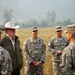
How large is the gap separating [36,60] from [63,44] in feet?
4.99

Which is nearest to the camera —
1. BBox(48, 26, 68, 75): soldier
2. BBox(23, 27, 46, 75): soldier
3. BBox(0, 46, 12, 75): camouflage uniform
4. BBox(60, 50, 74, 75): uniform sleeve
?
BBox(60, 50, 74, 75): uniform sleeve

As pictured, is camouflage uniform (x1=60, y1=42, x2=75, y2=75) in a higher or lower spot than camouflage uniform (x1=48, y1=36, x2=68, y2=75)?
higher

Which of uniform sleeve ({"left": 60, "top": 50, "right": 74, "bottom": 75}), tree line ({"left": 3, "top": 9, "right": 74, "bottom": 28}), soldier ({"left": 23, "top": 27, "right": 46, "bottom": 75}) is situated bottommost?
tree line ({"left": 3, "top": 9, "right": 74, "bottom": 28})

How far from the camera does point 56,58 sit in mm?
9680

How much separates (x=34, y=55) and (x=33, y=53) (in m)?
0.07

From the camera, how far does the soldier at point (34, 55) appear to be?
326 inches

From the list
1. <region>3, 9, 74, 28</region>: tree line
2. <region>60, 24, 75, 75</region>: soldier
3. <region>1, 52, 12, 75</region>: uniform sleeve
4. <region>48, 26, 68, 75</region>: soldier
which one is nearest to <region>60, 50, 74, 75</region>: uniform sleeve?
<region>60, 24, 75, 75</region>: soldier

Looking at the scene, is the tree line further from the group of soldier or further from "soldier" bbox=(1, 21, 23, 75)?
"soldier" bbox=(1, 21, 23, 75)

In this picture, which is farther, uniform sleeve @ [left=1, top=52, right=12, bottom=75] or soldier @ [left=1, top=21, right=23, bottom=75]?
soldier @ [left=1, top=21, right=23, bottom=75]

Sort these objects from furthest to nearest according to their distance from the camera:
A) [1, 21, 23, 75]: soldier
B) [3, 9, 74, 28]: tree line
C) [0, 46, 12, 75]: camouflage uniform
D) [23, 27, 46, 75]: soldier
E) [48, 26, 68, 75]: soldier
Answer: [3, 9, 74, 28]: tree line → [48, 26, 68, 75]: soldier → [23, 27, 46, 75]: soldier → [1, 21, 23, 75]: soldier → [0, 46, 12, 75]: camouflage uniform

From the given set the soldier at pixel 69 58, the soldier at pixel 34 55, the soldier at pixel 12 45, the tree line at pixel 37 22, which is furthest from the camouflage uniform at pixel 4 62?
the tree line at pixel 37 22

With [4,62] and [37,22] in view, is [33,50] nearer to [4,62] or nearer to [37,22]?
[4,62]

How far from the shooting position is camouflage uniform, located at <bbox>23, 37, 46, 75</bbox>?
8305 millimetres

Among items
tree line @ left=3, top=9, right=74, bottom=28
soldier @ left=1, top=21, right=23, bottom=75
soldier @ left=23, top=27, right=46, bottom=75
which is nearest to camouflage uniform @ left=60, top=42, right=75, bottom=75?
soldier @ left=1, top=21, right=23, bottom=75
